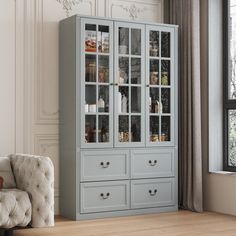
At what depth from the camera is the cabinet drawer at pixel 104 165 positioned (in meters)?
5.65

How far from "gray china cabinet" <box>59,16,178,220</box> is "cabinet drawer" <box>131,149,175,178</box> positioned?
10 millimetres

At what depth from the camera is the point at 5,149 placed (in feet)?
18.4

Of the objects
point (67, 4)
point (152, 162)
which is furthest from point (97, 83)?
point (152, 162)

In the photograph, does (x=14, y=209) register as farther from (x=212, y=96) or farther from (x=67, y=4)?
(x=212, y=96)

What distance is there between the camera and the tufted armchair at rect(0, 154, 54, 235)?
4.52 m

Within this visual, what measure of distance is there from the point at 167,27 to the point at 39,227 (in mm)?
2658

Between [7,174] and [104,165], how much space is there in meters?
1.09

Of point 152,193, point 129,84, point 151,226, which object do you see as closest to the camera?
point 151,226

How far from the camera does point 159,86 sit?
239 inches

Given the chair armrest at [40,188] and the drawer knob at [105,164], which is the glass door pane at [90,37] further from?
the chair armrest at [40,188]


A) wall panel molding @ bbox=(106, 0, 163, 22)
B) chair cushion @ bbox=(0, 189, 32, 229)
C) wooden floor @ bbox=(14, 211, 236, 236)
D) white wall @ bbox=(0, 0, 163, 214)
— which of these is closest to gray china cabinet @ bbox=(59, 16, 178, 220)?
white wall @ bbox=(0, 0, 163, 214)

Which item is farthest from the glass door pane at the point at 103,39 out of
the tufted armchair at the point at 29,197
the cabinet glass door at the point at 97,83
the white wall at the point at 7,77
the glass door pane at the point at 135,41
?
the tufted armchair at the point at 29,197

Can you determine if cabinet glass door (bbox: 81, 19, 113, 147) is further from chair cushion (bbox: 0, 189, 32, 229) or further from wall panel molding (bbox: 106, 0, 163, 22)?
chair cushion (bbox: 0, 189, 32, 229)

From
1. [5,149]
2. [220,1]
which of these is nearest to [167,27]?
[220,1]
